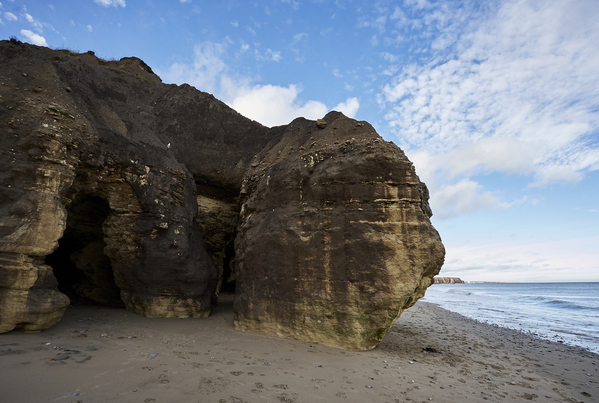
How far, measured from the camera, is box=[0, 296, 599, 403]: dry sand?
3.55 metres

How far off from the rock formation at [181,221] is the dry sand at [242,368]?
0.69 m

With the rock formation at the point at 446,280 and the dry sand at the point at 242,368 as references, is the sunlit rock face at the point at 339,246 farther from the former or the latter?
the rock formation at the point at 446,280

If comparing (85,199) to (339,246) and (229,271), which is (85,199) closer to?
(339,246)

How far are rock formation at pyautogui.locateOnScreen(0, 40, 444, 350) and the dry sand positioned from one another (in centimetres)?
69

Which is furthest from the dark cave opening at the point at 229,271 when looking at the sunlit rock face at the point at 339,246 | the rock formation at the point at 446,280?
the rock formation at the point at 446,280

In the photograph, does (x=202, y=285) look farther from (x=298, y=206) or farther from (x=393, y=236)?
(x=393, y=236)

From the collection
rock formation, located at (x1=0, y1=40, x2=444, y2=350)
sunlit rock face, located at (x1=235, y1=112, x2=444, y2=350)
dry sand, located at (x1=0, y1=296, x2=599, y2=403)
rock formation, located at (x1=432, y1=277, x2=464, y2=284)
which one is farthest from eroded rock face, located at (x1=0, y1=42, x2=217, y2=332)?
rock formation, located at (x1=432, y1=277, x2=464, y2=284)

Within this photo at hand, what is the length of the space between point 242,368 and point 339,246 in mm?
3040

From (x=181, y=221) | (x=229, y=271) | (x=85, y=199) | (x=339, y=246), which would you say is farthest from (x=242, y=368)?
(x=229, y=271)

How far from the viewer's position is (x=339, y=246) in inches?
258

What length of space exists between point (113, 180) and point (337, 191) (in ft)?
18.6

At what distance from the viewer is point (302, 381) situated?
4.39 meters

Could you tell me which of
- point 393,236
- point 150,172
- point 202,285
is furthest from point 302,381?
point 150,172

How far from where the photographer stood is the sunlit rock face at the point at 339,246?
6.14 m
